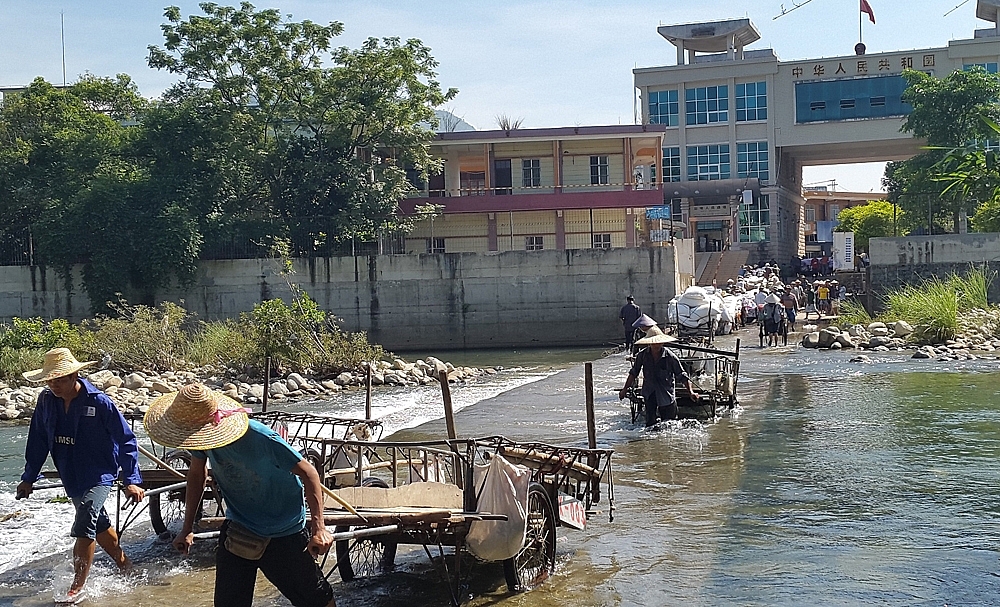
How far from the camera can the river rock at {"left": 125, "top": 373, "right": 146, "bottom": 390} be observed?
21672 millimetres

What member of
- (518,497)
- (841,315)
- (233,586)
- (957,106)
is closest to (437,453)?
(518,497)

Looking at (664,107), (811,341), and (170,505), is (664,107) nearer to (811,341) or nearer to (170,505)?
(811,341)

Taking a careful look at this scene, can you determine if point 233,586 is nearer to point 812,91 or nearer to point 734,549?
point 734,549

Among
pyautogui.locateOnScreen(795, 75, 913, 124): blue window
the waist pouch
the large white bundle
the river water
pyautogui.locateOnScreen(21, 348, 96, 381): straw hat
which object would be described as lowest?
the river water

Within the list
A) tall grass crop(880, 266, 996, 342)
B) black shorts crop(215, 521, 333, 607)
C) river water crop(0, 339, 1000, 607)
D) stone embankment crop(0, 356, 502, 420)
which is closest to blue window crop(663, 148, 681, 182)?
tall grass crop(880, 266, 996, 342)

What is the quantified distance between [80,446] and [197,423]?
2083 mm

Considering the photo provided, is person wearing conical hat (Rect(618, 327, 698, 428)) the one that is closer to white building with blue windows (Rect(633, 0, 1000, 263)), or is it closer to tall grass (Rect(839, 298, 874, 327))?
tall grass (Rect(839, 298, 874, 327))

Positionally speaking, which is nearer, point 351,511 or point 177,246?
point 351,511

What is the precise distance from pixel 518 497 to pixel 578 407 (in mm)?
11354

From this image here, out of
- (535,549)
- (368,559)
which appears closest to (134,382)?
(368,559)

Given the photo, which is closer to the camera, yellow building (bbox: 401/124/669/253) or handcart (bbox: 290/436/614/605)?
handcart (bbox: 290/436/614/605)

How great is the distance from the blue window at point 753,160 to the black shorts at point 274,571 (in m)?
57.7

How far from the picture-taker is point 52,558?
359 inches

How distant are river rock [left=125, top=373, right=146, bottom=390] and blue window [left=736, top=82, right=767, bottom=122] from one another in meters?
46.1
